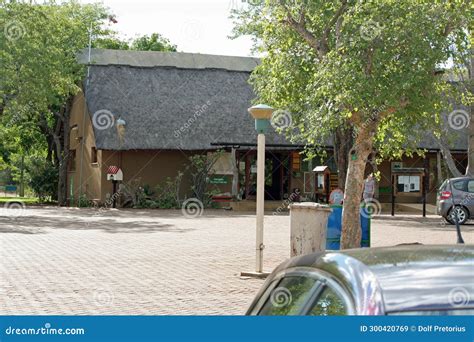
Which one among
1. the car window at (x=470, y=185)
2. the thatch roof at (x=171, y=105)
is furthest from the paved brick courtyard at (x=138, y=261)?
the thatch roof at (x=171, y=105)

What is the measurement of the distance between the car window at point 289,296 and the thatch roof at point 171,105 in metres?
35.0

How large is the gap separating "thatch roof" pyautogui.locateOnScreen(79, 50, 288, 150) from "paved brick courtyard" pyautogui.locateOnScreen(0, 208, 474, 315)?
11.0 meters

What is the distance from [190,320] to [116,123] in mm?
36771

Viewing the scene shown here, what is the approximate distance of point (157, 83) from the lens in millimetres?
42375

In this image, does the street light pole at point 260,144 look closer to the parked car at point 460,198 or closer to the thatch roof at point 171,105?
the parked car at point 460,198

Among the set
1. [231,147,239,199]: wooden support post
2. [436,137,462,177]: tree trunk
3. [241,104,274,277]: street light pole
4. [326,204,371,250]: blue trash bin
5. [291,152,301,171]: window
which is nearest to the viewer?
[241,104,274,277]: street light pole

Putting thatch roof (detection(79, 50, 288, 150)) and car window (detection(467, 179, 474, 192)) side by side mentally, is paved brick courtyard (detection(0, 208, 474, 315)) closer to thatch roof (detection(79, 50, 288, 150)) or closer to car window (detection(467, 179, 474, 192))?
car window (detection(467, 179, 474, 192))

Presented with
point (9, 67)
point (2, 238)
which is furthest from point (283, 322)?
point (9, 67)

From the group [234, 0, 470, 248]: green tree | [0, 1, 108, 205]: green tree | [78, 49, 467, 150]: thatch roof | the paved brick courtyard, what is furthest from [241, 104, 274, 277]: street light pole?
[78, 49, 467, 150]: thatch roof

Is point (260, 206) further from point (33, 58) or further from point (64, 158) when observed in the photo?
point (64, 158)

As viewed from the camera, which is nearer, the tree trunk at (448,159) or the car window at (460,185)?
the car window at (460,185)

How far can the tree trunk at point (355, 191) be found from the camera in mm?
16156

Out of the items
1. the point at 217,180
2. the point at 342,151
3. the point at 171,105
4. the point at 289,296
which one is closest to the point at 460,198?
the point at 342,151

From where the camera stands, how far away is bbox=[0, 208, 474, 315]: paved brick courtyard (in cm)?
1020
